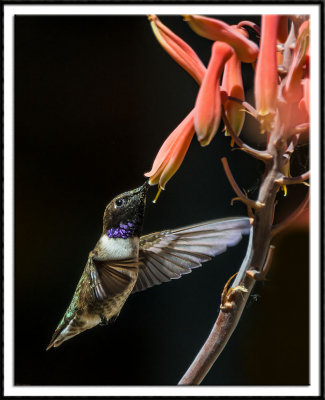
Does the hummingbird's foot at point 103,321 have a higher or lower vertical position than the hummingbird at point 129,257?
lower

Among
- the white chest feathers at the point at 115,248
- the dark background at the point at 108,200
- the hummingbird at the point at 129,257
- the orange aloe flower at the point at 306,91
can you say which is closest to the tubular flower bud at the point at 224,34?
the orange aloe flower at the point at 306,91

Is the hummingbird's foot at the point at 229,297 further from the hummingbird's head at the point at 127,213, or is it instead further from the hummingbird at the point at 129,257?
the hummingbird's head at the point at 127,213

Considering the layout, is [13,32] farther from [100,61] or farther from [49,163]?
[49,163]

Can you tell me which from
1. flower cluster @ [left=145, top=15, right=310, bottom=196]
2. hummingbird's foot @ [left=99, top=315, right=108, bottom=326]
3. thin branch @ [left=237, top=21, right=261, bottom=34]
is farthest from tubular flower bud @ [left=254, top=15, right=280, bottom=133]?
hummingbird's foot @ [left=99, top=315, right=108, bottom=326]

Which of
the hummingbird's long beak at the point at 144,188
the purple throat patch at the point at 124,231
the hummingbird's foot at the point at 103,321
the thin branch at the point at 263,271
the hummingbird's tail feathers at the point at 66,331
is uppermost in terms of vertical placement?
the hummingbird's long beak at the point at 144,188

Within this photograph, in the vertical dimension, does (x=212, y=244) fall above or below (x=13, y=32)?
below

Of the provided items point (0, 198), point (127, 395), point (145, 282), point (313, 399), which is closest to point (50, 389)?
point (127, 395)

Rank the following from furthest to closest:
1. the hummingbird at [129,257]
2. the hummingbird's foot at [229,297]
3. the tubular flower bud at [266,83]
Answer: the hummingbird at [129,257] < the hummingbird's foot at [229,297] < the tubular flower bud at [266,83]
